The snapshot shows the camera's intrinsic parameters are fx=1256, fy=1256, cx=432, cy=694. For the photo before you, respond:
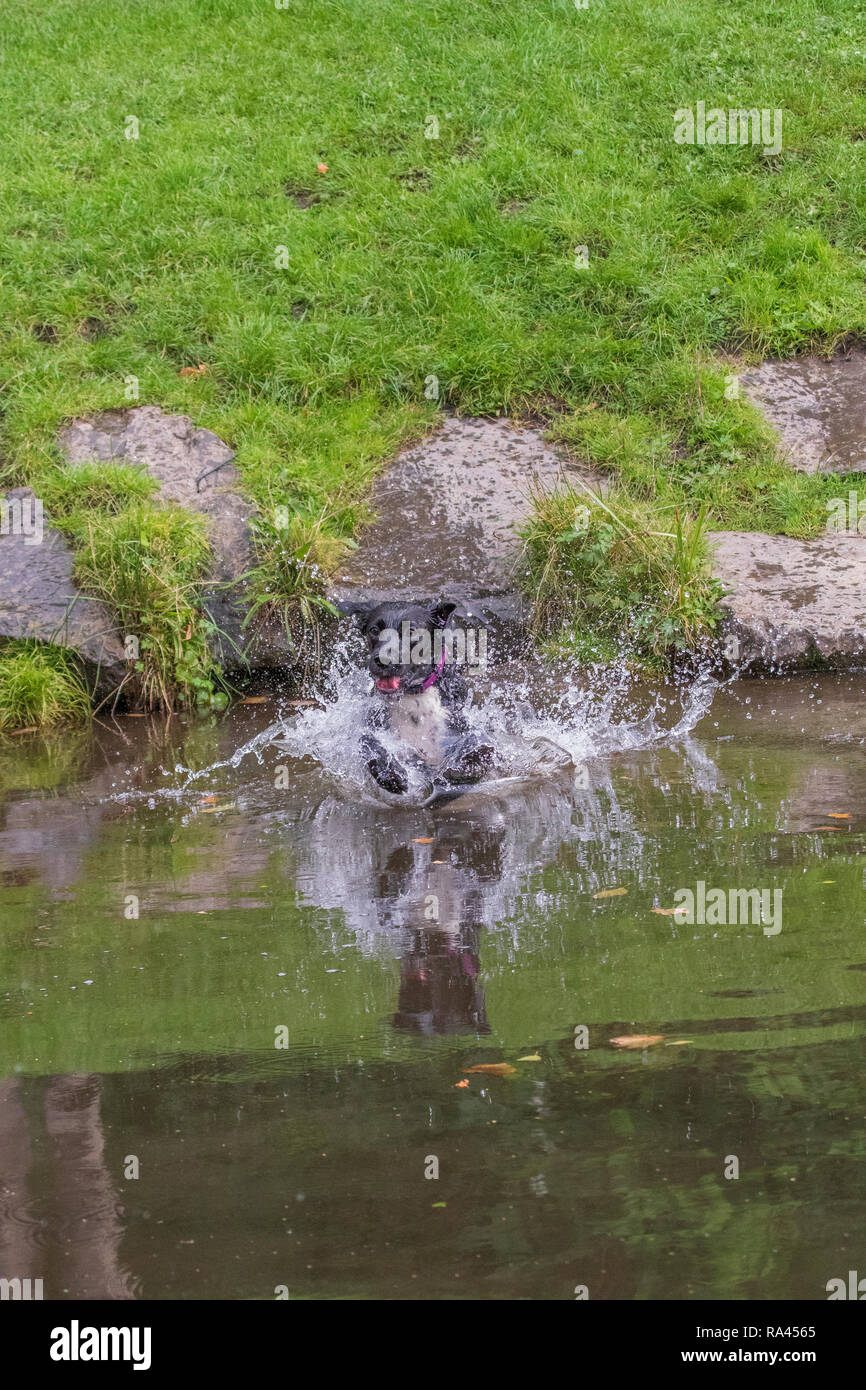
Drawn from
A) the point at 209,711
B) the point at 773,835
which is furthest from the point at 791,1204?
the point at 209,711

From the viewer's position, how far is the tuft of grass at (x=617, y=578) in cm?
732

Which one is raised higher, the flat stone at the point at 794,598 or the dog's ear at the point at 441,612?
the flat stone at the point at 794,598

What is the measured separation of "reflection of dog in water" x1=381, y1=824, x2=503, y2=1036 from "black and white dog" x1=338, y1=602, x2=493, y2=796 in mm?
697

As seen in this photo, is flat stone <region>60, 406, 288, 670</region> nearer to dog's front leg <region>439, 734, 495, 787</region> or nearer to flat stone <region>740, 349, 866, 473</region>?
dog's front leg <region>439, 734, 495, 787</region>

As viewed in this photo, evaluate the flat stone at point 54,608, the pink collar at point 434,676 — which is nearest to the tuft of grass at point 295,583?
the flat stone at point 54,608

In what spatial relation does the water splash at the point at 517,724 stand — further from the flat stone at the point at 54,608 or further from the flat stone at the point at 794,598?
the flat stone at the point at 54,608

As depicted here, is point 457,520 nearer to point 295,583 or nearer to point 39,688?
point 295,583

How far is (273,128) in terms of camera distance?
1156cm

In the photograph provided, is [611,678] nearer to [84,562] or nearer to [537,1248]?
[84,562]

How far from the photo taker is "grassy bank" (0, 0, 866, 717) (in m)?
8.77

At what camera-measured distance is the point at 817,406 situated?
9.04 meters

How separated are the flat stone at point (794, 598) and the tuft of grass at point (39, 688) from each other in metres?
3.85

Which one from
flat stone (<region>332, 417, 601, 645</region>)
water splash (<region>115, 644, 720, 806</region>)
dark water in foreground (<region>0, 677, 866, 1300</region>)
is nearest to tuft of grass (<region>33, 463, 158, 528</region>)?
flat stone (<region>332, 417, 601, 645</region>)

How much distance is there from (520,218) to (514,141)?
1161 mm
